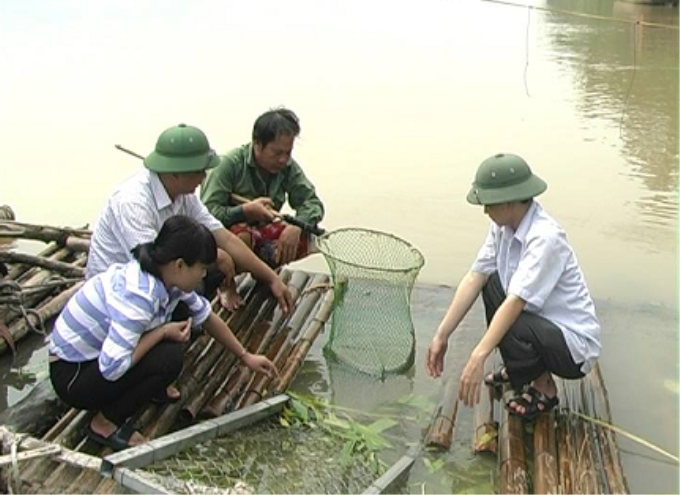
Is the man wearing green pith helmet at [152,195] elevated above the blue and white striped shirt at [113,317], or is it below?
above

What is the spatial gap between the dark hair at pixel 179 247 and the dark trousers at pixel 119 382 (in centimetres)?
31

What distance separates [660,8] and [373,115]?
17593 mm

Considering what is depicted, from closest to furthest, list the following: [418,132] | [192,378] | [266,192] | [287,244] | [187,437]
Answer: [187,437] < [192,378] < [287,244] < [266,192] < [418,132]

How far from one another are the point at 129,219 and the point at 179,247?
526 millimetres

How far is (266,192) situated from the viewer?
4227 millimetres

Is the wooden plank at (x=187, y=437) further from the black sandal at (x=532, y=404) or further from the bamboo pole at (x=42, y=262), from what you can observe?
the bamboo pole at (x=42, y=262)

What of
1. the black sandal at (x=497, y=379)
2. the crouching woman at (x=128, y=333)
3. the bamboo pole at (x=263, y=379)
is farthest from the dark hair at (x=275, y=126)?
the black sandal at (x=497, y=379)

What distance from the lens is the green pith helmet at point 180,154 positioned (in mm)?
3143

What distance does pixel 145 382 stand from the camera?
9.30 feet

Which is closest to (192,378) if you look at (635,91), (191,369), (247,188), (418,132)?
(191,369)

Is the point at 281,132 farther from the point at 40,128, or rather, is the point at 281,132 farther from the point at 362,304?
the point at 40,128

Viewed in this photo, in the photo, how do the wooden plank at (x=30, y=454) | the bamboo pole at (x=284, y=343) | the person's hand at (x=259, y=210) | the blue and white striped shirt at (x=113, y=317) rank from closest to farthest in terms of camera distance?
the wooden plank at (x=30, y=454)
the blue and white striped shirt at (x=113, y=317)
the bamboo pole at (x=284, y=343)
the person's hand at (x=259, y=210)

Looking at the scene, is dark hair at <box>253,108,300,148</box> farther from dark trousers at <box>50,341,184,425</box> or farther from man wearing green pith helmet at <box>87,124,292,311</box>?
dark trousers at <box>50,341,184,425</box>

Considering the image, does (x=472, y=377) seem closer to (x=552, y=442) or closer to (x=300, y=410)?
(x=552, y=442)
